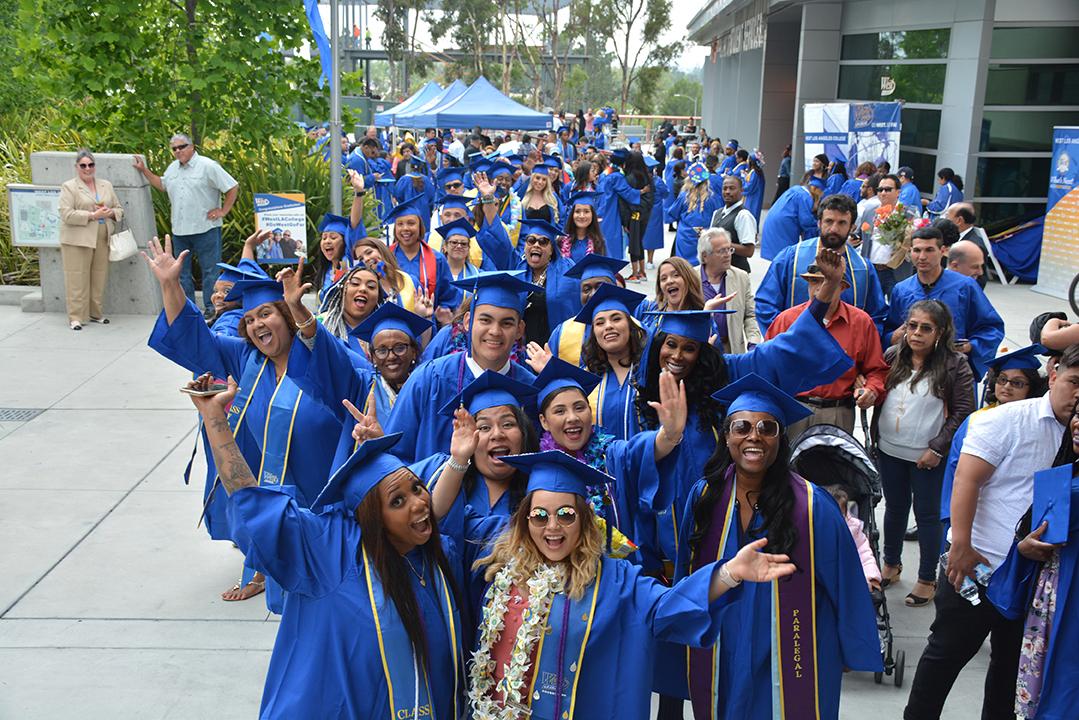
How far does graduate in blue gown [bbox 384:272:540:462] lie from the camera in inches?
193

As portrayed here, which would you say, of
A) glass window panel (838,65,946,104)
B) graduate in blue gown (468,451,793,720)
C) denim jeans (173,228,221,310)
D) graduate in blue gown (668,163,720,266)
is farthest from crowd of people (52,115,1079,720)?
glass window panel (838,65,946,104)

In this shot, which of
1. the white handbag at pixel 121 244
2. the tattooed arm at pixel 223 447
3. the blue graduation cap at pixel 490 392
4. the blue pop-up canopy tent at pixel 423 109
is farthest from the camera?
the blue pop-up canopy tent at pixel 423 109

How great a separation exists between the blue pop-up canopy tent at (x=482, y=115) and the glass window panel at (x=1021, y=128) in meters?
10.1

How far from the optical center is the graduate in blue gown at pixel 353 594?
10.7 feet

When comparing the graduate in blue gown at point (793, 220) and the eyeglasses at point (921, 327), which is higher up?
the graduate in blue gown at point (793, 220)

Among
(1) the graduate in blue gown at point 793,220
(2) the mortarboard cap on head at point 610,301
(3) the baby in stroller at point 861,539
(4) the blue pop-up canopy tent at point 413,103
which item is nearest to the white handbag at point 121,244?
(1) the graduate in blue gown at point 793,220

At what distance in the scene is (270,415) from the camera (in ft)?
17.4

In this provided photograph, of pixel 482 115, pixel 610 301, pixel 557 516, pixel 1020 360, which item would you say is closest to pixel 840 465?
pixel 1020 360

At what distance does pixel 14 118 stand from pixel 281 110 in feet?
19.3

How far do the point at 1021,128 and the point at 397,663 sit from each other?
1626 cm

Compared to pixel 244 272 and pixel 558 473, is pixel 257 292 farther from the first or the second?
pixel 558 473

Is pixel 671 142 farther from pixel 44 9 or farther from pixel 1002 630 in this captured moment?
pixel 1002 630

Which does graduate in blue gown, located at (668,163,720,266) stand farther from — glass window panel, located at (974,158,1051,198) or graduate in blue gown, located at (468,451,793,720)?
graduate in blue gown, located at (468,451,793,720)

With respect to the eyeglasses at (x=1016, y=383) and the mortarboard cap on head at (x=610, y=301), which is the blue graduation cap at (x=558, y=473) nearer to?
the mortarboard cap on head at (x=610, y=301)
